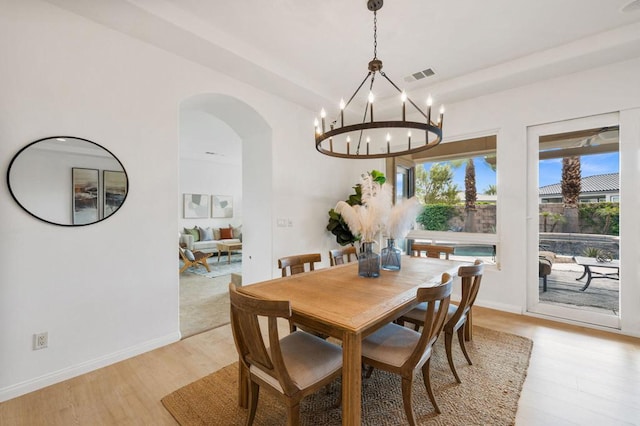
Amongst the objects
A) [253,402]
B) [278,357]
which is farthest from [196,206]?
[278,357]

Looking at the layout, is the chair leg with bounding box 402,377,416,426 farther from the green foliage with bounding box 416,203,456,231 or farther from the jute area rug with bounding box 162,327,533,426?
the green foliage with bounding box 416,203,456,231

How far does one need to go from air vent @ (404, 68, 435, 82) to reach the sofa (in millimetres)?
5774

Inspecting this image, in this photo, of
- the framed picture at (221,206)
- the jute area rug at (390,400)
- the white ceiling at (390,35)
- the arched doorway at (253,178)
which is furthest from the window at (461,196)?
the framed picture at (221,206)

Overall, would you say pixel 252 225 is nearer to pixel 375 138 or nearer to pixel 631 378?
pixel 375 138

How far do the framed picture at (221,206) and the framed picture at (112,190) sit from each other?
652 centimetres

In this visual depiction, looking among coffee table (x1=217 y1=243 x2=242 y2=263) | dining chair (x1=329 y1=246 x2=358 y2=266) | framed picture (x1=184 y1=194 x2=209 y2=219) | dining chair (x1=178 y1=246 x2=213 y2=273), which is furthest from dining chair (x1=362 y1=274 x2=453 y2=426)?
framed picture (x1=184 y1=194 x2=209 y2=219)

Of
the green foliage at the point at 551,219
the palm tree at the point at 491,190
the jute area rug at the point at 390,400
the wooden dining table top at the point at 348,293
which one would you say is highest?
the palm tree at the point at 491,190

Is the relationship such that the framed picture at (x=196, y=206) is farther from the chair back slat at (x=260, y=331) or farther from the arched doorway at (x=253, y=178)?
the chair back slat at (x=260, y=331)

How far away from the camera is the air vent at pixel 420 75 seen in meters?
3.38

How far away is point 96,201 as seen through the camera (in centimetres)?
232

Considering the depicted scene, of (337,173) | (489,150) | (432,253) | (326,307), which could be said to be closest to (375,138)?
(337,173)

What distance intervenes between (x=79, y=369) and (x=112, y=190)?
A: 1.45 m

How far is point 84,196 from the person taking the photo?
226 centimetres

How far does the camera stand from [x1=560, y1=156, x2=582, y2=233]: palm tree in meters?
3.22
